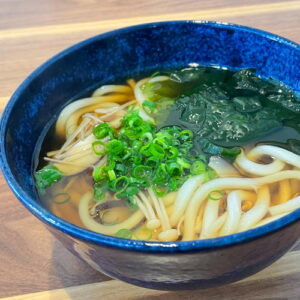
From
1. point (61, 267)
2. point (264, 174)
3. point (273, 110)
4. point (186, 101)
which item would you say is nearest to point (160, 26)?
point (186, 101)

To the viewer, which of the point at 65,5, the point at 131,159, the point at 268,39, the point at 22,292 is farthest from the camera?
the point at 65,5

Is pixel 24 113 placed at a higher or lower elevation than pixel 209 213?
higher

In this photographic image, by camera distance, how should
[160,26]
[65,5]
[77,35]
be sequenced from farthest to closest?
[65,5]
[77,35]
[160,26]

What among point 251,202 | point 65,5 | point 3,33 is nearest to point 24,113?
point 251,202

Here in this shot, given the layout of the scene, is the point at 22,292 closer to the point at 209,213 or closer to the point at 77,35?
the point at 209,213

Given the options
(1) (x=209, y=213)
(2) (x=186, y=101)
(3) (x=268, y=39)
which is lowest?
(1) (x=209, y=213)

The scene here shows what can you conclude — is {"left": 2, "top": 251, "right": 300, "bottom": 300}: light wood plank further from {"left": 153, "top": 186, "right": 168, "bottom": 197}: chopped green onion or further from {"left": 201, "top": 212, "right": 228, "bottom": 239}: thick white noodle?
{"left": 153, "top": 186, "right": 168, "bottom": 197}: chopped green onion

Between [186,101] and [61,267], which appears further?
[186,101]
